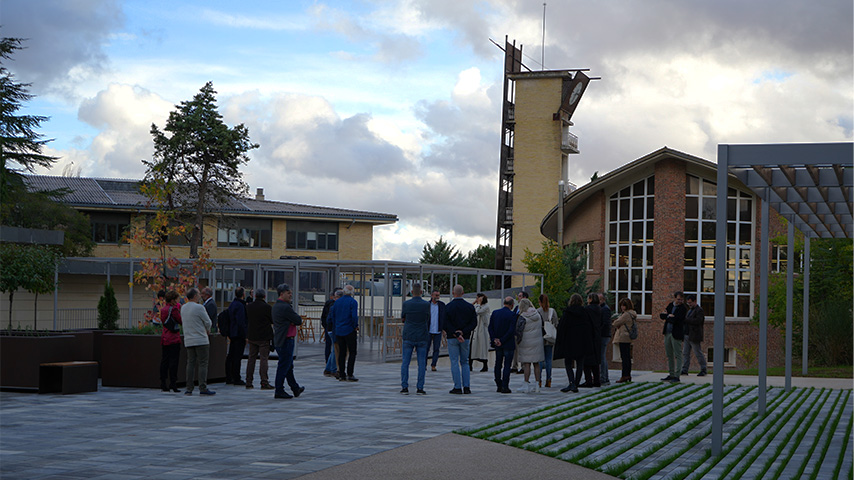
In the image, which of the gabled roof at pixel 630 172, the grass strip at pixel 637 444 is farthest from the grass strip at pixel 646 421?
the gabled roof at pixel 630 172

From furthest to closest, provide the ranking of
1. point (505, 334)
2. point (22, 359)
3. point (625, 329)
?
1. point (625, 329)
2. point (505, 334)
3. point (22, 359)

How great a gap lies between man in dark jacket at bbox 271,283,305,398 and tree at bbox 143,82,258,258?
120 ft

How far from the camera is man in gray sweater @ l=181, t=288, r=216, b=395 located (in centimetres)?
1395

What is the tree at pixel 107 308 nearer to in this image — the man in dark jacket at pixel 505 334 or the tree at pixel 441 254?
the man in dark jacket at pixel 505 334

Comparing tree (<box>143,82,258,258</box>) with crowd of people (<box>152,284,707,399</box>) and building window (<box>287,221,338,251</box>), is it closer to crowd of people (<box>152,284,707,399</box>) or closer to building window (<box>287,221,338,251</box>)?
building window (<box>287,221,338,251</box>)

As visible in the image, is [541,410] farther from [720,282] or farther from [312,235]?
[312,235]

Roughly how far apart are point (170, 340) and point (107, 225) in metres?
47.7

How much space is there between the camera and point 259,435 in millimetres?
10039

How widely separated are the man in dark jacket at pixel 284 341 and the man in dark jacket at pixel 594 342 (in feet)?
16.2

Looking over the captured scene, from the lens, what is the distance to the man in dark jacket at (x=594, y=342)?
50.5 feet

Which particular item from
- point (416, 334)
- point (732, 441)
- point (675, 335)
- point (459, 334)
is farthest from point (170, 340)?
point (675, 335)

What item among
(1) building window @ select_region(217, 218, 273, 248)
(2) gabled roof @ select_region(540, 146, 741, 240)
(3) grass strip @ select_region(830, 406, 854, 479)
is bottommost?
(3) grass strip @ select_region(830, 406, 854, 479)

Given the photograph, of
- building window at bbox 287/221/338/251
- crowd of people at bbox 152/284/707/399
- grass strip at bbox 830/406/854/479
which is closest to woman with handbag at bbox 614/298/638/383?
crowd of people at bbox 152/284/707/399

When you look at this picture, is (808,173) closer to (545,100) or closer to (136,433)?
(136,433)
